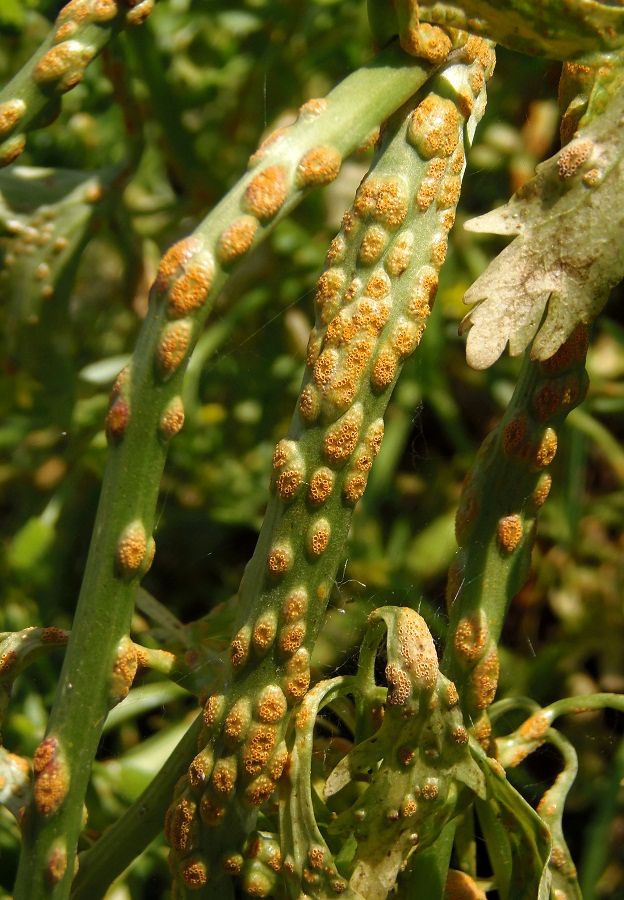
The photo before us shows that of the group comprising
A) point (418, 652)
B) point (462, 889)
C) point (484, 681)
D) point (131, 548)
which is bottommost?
point (462, 889)

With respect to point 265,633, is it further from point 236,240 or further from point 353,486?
point 236,240

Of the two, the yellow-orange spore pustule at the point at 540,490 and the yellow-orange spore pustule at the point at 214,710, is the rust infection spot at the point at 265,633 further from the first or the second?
the yellow-orange spore pustule at the point at 540,490

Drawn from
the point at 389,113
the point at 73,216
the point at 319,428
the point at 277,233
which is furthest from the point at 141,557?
the point at 277,233

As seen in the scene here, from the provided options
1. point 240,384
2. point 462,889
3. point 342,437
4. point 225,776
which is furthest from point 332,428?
point 240,384

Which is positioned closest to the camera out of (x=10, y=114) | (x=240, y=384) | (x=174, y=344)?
(x=174, y=344)

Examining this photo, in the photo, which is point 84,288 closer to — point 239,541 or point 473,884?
point 239,541

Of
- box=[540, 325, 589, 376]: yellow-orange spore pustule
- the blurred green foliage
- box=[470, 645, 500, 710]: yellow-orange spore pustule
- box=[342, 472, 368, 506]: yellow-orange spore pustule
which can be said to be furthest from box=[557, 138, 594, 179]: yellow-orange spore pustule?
the blurred green foliage
